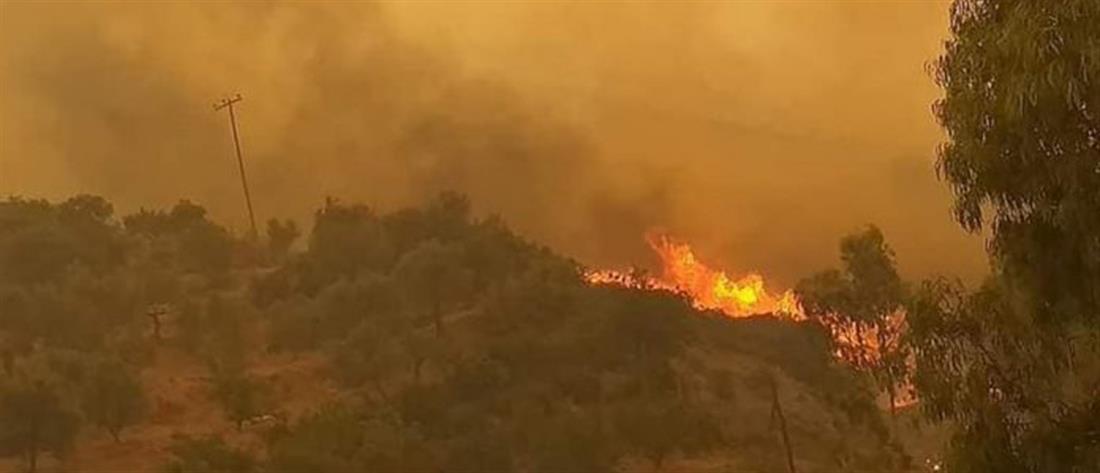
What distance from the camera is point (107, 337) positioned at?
5059 cm

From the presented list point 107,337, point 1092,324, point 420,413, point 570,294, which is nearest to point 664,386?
point 570,294

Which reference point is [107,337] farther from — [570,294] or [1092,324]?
[1092,324]

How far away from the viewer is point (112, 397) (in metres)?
42.6

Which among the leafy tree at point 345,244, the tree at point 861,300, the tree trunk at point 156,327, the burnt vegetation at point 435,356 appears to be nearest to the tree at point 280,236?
the burnt vegetation at point 435,356

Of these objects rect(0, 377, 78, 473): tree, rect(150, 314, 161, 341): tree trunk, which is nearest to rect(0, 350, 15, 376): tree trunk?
rect(0, 377, 78, 473): tree

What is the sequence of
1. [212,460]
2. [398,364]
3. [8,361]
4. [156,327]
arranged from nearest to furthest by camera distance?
[212,460] < [8,361] < [398,364] < [156,327]

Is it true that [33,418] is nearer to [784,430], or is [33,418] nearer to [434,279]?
[434,279]

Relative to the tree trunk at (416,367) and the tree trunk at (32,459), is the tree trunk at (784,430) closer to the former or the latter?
the tree trunk at (416,367)

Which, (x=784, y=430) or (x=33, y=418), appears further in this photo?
(x=784, y=430)

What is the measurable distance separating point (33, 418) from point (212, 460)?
5931mm

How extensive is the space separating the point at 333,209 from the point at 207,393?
57.4 ft

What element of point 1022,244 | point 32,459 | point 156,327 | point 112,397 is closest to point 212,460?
point 32,459

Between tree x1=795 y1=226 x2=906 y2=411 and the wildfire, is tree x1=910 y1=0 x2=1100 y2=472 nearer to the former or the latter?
tree x1=795 y1=226 x2=906 y2=411

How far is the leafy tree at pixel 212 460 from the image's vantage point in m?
37.0
